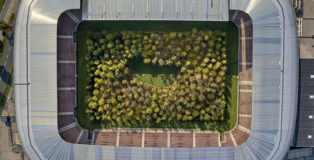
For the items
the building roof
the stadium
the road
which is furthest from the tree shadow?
the building roof

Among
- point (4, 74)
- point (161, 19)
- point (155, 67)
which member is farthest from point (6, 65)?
point (161, 19)

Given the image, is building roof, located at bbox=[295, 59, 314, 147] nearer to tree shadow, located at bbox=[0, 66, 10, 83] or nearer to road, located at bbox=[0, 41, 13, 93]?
road, located at bbox=[0, 41, 13, 93]

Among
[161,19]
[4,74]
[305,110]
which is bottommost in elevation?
[305,110]

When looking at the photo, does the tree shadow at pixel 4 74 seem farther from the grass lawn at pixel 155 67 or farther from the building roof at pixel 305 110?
the building roof at pixel 305 110

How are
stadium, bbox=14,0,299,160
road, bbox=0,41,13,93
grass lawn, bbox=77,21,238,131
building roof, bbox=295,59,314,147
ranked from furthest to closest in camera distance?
road, bbox=0,41,13,93, grass lawn, bbox=77,21,238,131, building roof, bbox=295,59,314,147, stadium, bbox=14,0,299,160

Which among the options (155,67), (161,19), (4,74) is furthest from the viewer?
(4,74)

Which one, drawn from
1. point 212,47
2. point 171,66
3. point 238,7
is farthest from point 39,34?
point 238,7

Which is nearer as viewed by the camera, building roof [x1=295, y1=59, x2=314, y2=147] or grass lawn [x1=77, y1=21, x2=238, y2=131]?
building roof [x1=295, y1=59, x2=314, y2=147]

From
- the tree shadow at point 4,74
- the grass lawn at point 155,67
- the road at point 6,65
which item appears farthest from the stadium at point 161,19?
the tree shadow at point 4,74

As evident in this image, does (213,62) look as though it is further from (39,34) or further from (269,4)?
(39,34)

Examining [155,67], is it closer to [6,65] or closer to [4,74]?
[6,65]
